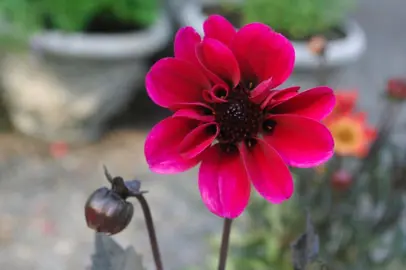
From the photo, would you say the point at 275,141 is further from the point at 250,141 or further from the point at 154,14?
the point at 154,14

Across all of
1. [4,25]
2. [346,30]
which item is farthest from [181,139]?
[346,30]

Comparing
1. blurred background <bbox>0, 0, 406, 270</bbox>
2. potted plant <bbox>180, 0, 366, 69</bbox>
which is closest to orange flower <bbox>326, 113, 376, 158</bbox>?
blurred background <bbox>0, 0, 406, 270</bbox>

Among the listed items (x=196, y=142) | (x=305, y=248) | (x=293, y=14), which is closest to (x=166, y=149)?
(x=196, y=142)

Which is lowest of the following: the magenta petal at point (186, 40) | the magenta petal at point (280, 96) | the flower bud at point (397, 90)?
the magenta petal at point (280, 96)

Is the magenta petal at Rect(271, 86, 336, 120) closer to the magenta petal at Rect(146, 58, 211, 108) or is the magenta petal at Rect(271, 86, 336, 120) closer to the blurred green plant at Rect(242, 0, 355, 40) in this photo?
the magenta petal at Rect(146, 58, 211, 108)

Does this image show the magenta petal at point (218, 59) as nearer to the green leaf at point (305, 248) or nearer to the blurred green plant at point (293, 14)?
the green leaf at point (305, 248)

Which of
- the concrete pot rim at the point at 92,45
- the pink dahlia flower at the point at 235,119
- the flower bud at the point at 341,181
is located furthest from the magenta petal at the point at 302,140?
the concrete pot rim at the point at 92,45

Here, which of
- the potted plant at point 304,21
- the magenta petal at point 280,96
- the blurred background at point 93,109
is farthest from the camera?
the potted plant at point 304,21
